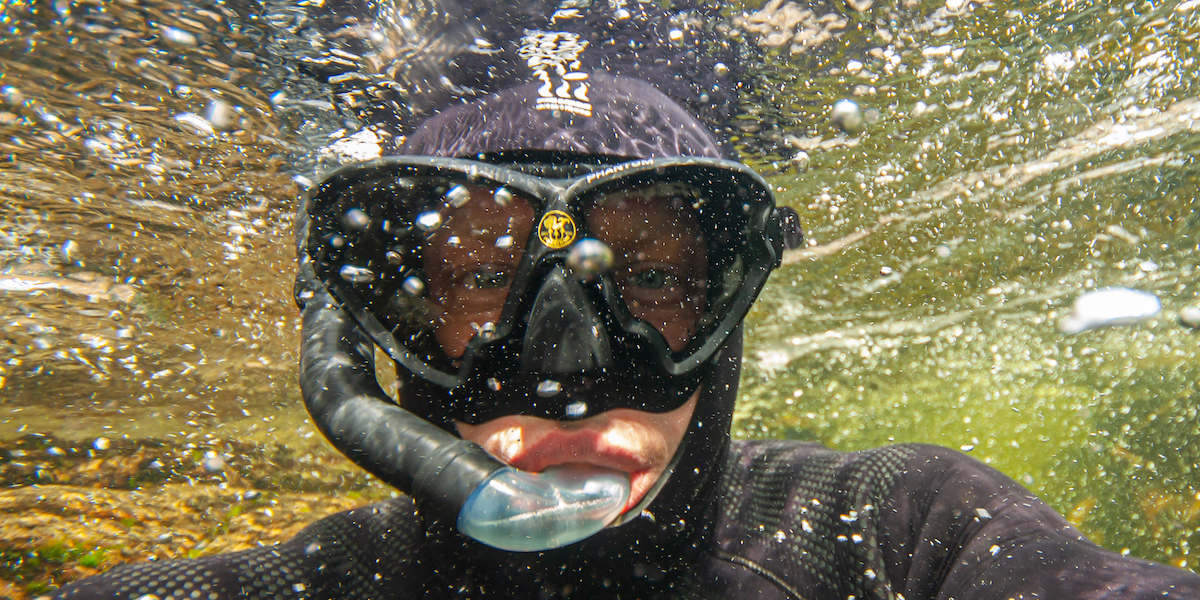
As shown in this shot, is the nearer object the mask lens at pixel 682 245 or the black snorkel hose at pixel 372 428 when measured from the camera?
the black snorkel hose at pixel 372 428

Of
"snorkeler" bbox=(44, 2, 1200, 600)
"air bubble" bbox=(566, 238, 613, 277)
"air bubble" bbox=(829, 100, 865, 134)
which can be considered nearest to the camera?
"snorkeler" bbox=(44, 2, 1200, 600)

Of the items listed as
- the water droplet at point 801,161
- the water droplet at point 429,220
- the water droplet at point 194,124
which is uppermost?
the water droplet at point 801,161

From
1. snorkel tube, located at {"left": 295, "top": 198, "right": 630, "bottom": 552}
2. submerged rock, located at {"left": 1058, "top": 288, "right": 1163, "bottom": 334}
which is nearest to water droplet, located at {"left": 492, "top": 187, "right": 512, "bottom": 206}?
snorkel tube, located at {"left": 295, "top": 198, "right": 630, "bottom": 552}

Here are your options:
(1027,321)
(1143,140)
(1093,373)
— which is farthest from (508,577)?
(1093,373)

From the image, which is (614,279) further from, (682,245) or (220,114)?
(220,114)

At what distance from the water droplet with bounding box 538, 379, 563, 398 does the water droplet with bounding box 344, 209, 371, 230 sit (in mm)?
1251

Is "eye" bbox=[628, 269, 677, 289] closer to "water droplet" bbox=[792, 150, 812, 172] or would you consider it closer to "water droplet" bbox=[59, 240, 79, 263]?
"water droplet" bbox=[792, 150, 812, 172]

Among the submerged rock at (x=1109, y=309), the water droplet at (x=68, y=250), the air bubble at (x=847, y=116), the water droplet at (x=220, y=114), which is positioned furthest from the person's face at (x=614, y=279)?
the submerged rock at (x=1109, y=309)

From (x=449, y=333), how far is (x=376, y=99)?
2.24 metres

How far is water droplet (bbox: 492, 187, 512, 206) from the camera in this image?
2545 millimetres

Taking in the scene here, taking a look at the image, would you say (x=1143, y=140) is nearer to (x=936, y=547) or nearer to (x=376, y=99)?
(x=936, y=547)

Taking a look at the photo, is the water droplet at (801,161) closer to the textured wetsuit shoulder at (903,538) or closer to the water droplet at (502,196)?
the textured wetsuit shoulder at (903,538)

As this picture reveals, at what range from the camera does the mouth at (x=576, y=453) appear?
7.99ft

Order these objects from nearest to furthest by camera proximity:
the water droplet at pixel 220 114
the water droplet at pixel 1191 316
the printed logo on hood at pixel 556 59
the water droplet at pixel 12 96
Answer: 1. the printed logo on hood at pixel 556 59
2. the water droplet at pixel 12 96
3. the water droplet at pixel 220 114
4. the water droplet at pixel 1191 316
